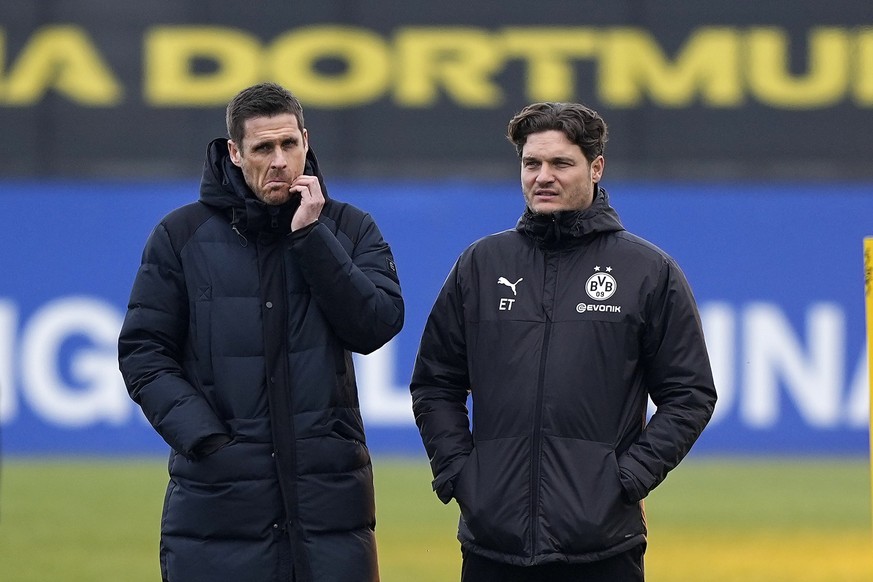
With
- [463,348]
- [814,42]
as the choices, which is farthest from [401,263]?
[463,348]

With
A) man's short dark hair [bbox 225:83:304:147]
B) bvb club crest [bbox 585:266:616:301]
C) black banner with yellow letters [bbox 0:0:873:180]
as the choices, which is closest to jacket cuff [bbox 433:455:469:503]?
bvb club crest [bbox 585:266:616:301]

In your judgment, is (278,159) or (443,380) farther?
(443,380)

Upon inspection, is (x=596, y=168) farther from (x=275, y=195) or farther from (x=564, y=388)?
(x=275, y=195)

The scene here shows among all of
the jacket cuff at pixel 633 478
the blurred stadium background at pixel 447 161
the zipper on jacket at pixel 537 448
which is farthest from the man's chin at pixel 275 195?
the blurred stadium background at pixel 447 161

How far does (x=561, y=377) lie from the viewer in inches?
129

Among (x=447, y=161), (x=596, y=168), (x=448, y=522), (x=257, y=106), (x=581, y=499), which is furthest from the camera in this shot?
(x=447, y=161)

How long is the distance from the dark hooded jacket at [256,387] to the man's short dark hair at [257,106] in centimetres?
12

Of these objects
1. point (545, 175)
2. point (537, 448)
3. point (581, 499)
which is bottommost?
point (581, 499)

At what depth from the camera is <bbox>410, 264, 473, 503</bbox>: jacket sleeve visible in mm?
3387

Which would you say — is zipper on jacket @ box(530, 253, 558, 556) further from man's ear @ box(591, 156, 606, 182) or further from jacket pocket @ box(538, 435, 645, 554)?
man's ear @ box(591, 156, 606, 182)

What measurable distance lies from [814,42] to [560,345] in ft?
25.0

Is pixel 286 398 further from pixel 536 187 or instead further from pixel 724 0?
pixel 724 0

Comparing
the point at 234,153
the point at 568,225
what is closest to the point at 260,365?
the point at 234,153

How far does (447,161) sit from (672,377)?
7195 mm
